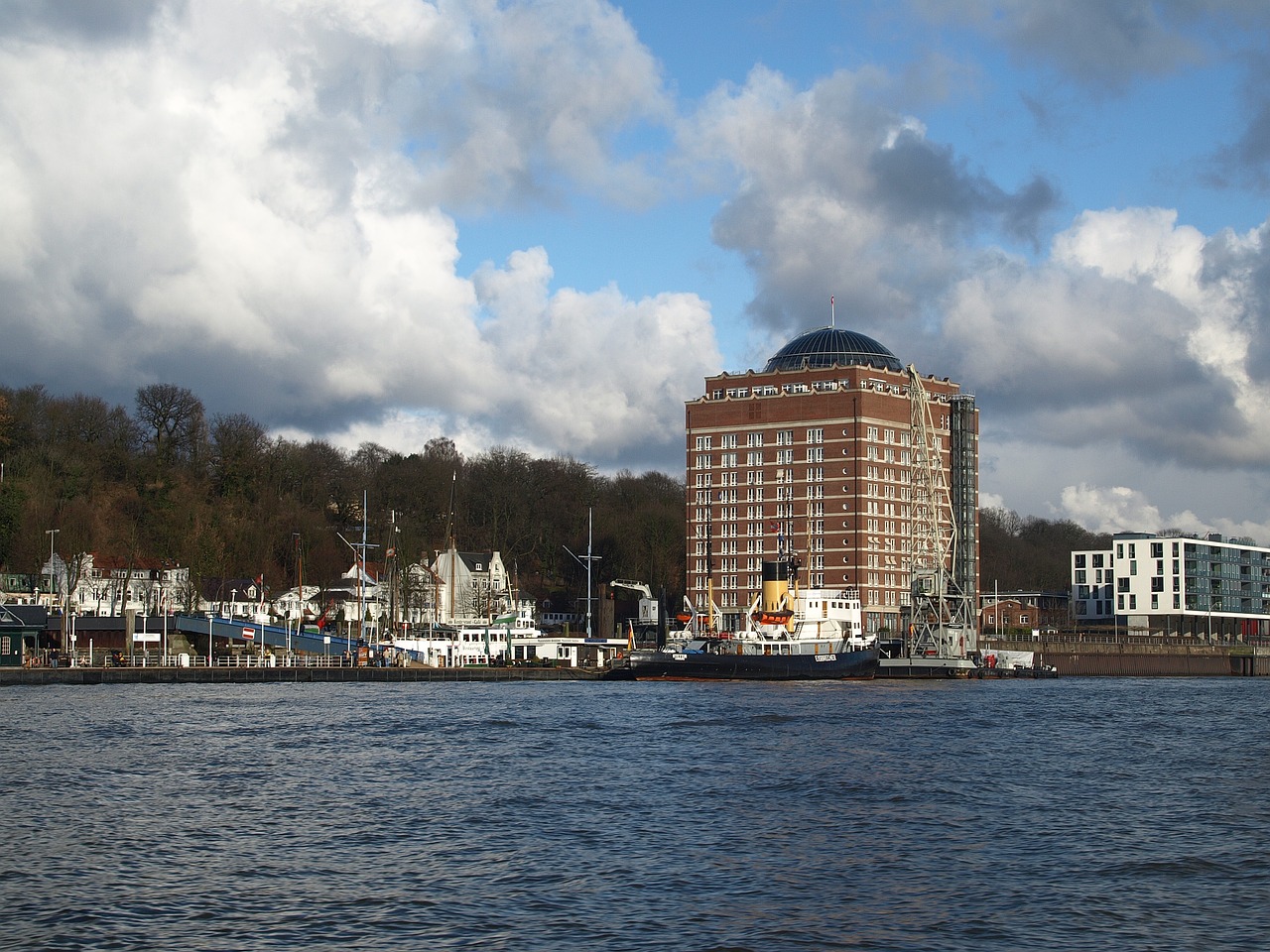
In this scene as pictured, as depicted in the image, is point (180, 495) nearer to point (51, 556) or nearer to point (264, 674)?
point (51, 556)

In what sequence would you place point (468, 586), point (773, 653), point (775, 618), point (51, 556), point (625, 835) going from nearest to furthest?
point (625, 835)
point (773, 653)
point (775, 618)
point (51, 556)
point (468, 586)

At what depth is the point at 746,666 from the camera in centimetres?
12500

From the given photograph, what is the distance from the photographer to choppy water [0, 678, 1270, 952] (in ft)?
88.4

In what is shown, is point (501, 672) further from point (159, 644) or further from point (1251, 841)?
point (1251, 841)

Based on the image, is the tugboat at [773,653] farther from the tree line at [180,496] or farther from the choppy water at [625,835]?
the choppy water at [625,835]

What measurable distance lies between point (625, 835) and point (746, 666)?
88481mm

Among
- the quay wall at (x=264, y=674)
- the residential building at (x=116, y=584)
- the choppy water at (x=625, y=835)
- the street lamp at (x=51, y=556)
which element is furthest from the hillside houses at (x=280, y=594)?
the choppy water at (x=625, y=835)

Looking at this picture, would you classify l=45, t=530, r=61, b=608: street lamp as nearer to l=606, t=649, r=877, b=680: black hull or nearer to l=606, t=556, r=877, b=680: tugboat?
l=606, t=556, r=877, b=680: tugboat

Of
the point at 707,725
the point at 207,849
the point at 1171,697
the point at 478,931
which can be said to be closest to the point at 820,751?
the point at 707,725

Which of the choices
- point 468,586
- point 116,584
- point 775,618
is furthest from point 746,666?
point 468,586

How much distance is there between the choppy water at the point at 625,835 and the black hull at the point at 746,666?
51.4 metres

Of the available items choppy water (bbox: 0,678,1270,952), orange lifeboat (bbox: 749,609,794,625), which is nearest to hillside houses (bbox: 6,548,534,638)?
orange lifeboat (bbox: 749,609,794,625)

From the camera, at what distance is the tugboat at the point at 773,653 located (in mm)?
125188

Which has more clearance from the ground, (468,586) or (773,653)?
(468,586)
